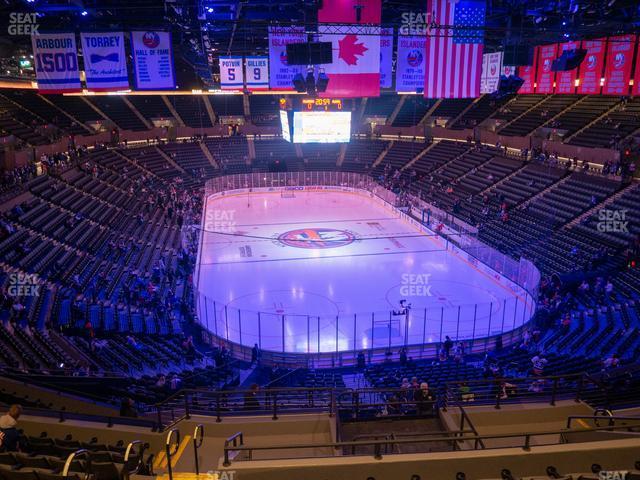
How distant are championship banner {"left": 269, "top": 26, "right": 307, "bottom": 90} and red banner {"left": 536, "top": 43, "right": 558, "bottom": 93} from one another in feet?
67.0

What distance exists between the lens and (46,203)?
23.1m

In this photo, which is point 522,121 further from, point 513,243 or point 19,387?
point 19,387

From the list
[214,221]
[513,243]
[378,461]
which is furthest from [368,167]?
[378,461]

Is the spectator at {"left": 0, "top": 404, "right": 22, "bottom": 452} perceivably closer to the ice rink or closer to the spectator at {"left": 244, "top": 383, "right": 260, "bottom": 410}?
the spectator at {"left": 244, "top": 383, "right": 260, "bottom": 410}

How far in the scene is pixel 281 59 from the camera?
66.8 feet

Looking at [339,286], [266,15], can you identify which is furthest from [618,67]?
[339,286]

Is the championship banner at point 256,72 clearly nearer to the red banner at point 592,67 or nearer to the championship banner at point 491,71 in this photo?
the championship banner at point 491,71

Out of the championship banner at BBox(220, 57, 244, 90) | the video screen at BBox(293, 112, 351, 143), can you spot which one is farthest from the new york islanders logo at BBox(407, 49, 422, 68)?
the video screen at BBox(293, 112, 351, 143)

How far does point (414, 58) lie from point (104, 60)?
1139cm

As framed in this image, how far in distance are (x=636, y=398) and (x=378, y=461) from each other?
16.6 feet

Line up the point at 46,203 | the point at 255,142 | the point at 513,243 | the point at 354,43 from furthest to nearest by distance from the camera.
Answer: the point at 255,142 < the point at 513,243 < the point at 46,203 < the point at 354,43

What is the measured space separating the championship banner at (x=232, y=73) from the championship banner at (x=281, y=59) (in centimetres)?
270

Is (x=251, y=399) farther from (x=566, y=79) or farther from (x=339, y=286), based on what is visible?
(x=566, y=79)

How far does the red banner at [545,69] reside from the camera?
110 ft
